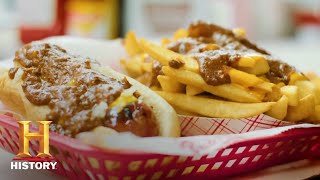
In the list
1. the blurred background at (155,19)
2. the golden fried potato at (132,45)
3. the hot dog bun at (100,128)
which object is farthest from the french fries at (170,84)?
the blurred background at (155,19)

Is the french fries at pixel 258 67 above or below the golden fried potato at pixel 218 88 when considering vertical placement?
above

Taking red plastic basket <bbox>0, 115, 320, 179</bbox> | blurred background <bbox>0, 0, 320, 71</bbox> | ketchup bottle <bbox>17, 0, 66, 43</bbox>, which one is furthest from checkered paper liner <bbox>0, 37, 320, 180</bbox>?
ketchup bottle <bbox>17, 0, 66, 43</bbox>

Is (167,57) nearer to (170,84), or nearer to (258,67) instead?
(170,84)

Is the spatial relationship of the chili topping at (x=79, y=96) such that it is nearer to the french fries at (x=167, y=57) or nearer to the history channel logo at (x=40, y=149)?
the history channel logo at (x=40, y=149)

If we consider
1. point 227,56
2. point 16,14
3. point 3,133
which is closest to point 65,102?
point 3,133

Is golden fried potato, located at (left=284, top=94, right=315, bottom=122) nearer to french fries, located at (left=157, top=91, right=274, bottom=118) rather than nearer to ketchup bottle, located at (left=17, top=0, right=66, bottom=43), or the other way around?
french fries, located at (left=157, top=91, right=274, bottom=118)

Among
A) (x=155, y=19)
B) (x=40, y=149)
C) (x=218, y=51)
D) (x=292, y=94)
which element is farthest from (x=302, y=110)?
(x=155, y=19)
